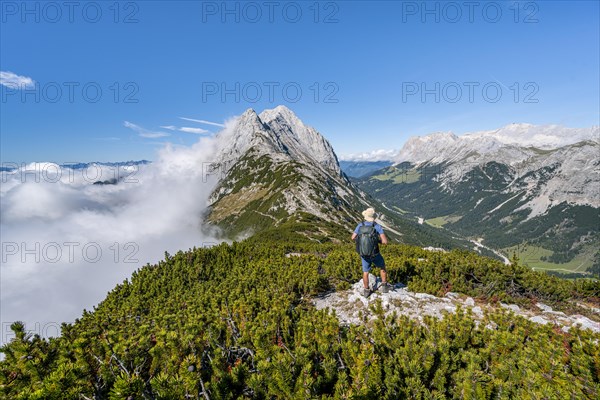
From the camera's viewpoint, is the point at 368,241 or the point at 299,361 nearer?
the point at 299,361

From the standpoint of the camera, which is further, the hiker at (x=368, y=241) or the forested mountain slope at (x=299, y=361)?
the hiker at (x=368, y=241)

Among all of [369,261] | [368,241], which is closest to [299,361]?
[368,241]

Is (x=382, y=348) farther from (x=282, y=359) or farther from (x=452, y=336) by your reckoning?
(x=282, y=359)

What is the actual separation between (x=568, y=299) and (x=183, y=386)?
69.5ft

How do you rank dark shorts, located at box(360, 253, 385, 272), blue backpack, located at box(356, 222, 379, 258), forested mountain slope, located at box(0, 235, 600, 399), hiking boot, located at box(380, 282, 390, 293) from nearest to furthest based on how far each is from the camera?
1. forested mountain slope, located at box(0, 235, 600, 399)
2. blue backpack, located at box(356, 222, 379, 258)
3. dark shorts, located at box(360, 253, 385, 272)
4. hiking boot, located at box(380, 282, 390, 293)

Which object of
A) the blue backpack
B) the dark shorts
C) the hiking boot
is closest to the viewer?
→ the blue backpack

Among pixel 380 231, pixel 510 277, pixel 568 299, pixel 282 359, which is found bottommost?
pixel 568 299

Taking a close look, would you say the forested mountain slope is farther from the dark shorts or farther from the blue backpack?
the dark shorts

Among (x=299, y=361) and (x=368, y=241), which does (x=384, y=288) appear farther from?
(x=299, y=361)

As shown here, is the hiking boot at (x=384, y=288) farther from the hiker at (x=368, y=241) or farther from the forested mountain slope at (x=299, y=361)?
the forested mountain slope at (x=299, y=361)

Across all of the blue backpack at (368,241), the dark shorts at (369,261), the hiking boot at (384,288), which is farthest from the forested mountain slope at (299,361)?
the hiking boot at (384,288)

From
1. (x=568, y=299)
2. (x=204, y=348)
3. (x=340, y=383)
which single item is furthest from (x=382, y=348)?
(x=568, y=299)

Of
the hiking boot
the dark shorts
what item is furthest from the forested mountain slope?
the hiking boot

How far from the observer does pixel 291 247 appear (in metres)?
30.6
